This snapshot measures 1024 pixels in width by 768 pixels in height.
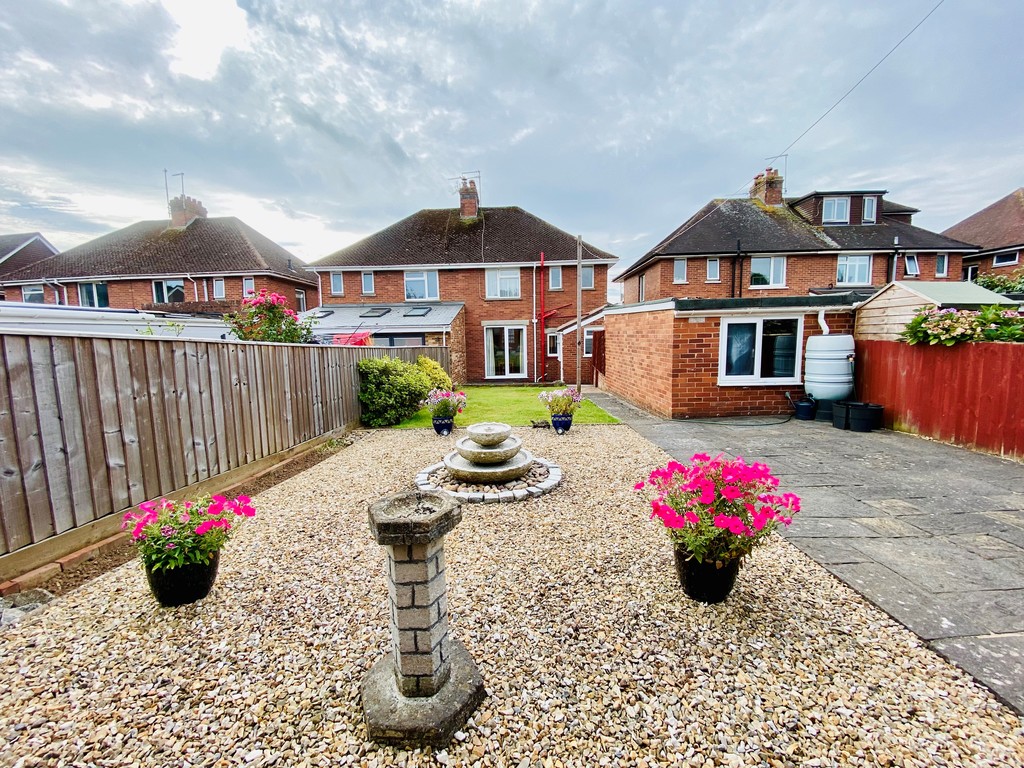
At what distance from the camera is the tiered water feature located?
470 centimetres

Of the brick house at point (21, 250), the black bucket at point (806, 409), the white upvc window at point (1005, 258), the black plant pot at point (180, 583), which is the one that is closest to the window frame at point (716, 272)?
the black bucket at point (806, 409)

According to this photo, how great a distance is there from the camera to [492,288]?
60.7ft

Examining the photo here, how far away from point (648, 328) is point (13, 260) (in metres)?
37.1

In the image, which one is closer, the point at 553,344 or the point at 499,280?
the point at 499,280

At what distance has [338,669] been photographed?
2.10m

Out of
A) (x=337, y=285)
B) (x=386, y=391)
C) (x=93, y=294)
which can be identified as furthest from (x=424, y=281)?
(x=93, y=294)

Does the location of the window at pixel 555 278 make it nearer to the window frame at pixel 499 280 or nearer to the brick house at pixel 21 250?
the window frame at pixel 499 280

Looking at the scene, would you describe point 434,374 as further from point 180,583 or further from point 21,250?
point 21,250

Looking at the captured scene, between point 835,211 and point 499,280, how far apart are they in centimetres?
1640

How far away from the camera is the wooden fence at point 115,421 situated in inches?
107

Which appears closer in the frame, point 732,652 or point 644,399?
point 732,652

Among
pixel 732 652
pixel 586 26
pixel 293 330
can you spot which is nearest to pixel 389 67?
pixel 586 26

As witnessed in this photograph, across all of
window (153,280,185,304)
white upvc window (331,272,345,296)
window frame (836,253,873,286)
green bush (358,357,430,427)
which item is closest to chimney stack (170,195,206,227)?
window (153,280,185,304)

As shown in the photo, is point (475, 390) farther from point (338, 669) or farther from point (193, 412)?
point (338, 669)
